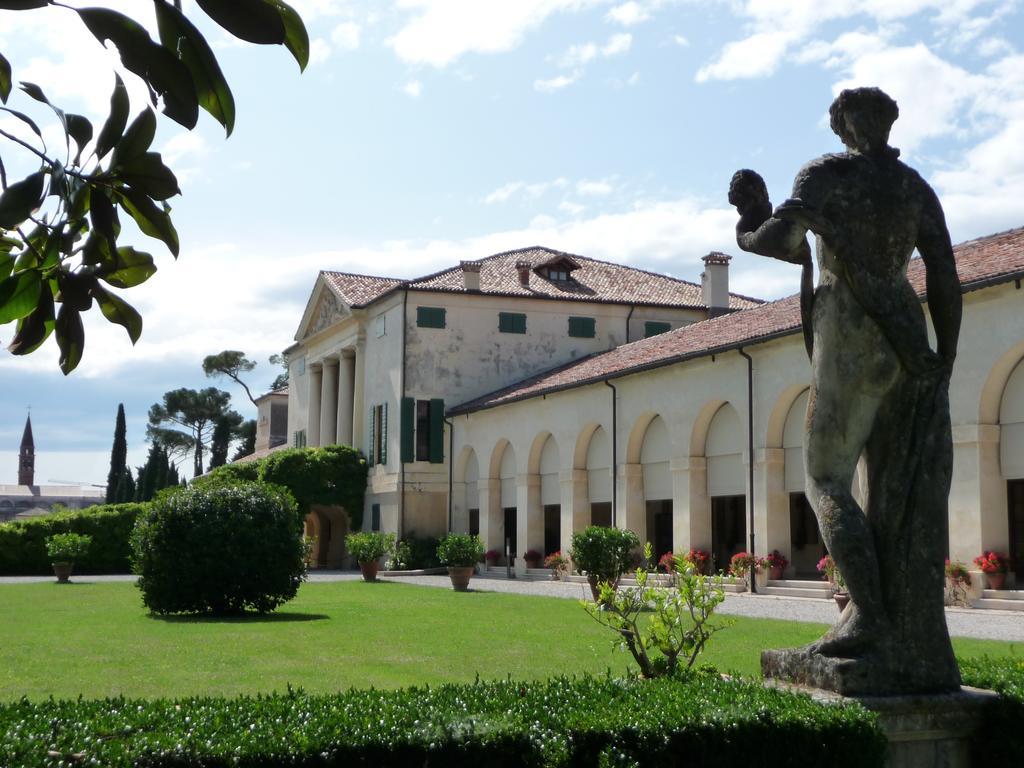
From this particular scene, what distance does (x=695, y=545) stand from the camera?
28672 mm

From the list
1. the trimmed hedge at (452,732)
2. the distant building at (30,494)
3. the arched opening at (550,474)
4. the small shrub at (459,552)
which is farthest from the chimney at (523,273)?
the distant building at (30,494)

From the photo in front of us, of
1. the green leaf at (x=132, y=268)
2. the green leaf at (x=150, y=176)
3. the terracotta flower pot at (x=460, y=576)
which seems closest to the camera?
the green leaf at (x=150, y=176)

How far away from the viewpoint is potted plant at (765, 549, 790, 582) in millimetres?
25453

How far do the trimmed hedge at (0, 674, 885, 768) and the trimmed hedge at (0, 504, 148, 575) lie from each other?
37.9 meters

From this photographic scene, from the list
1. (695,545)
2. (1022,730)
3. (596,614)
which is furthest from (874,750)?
(695,545)

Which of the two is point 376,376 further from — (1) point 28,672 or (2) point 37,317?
(2) point 37,317

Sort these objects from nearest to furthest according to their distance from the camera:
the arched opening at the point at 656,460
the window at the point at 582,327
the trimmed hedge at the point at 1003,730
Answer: the trimmed hedge at the point at 1003,730 → the arched opening at the point at 656,460 → the window at the point at 582,327

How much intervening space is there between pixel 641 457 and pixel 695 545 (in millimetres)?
3619

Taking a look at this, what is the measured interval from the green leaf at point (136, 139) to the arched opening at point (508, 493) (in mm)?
36321

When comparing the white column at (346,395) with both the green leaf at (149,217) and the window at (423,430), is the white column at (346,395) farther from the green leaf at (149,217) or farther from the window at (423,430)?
the green leaf at (149,217)

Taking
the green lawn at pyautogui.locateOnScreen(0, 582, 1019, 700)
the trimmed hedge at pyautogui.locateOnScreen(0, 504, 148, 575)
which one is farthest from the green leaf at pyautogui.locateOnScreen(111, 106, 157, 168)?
the trimmed hedge at pyautogui.locateOnScreen(0, 504, 148, 575)

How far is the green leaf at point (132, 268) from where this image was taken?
7.07 feet

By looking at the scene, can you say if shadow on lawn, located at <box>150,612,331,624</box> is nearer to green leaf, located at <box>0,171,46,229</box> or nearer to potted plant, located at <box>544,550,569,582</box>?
potted plant, located at <box>544,550,569,582</box>

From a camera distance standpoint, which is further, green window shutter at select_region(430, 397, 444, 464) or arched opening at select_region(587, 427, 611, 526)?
green window shutter at select_region(430, 397, 444, 464)
